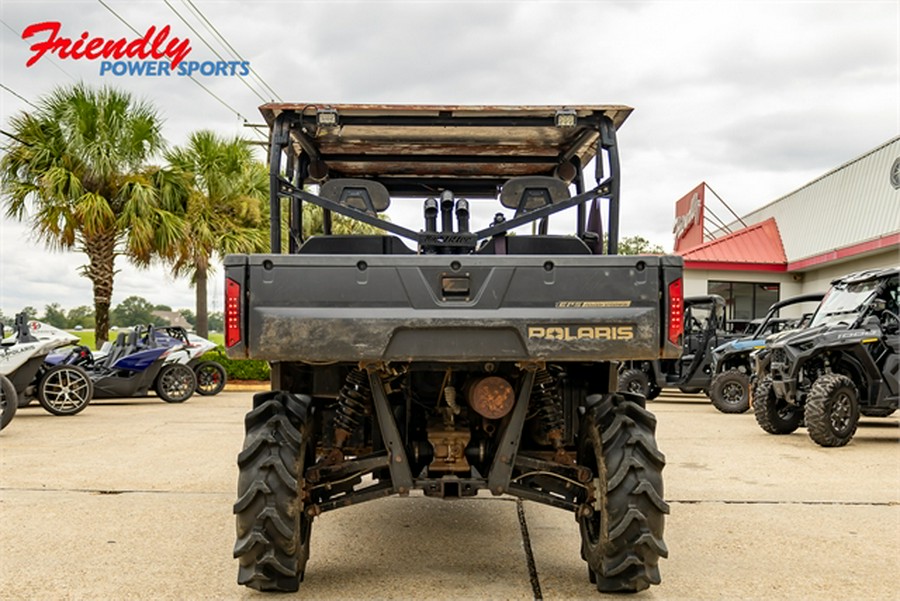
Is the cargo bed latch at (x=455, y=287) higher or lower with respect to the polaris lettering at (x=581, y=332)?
higher

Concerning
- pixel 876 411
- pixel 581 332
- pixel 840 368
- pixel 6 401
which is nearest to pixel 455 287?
pixel 581 332

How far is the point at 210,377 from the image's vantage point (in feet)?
58.7

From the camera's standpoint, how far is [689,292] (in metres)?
25.5

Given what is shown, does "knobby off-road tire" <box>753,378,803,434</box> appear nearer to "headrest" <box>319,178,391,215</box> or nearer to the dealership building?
"headrest" <box>319,178,391,215</box>

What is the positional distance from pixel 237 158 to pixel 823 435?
54.3 feet

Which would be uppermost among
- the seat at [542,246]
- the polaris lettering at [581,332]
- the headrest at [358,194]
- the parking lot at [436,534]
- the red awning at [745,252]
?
the red awning at [745,252]

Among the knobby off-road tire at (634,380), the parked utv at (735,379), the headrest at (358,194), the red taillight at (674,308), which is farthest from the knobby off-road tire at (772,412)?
the red taillight at (674,308)

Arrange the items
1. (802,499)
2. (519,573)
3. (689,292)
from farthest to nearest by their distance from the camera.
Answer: (689,292) < (802,499) < (519,573)

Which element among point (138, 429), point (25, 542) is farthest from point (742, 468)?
point (138, 429)

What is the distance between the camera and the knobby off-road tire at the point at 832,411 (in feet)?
33.5

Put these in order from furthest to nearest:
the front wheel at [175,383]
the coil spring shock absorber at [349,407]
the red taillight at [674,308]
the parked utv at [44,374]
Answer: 1. the front wheel at [175,383]
2. the parked utv at [44,374]
3. the coil spring shock absorber at [349,407]
4. the red taillight at [674,308]

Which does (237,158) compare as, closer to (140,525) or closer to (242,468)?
(140,525)

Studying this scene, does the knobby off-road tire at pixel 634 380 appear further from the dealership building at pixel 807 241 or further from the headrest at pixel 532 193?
the headrest at pixel 532 193

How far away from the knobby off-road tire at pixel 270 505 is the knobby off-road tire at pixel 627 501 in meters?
1.49
